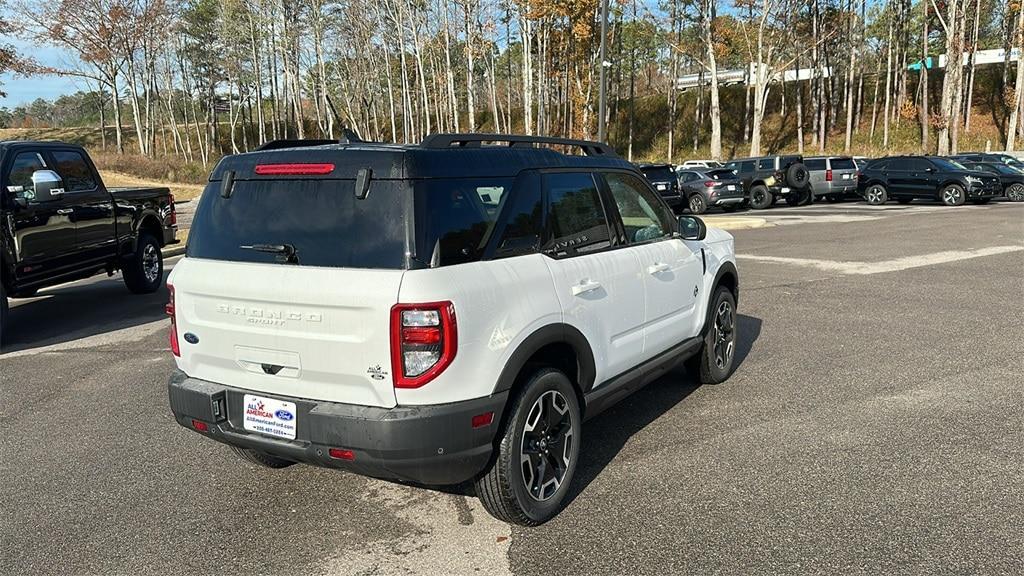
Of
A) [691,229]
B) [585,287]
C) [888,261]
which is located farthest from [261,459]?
[888,261]

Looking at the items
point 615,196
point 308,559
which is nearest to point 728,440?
point 615,196

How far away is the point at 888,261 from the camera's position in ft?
38.0

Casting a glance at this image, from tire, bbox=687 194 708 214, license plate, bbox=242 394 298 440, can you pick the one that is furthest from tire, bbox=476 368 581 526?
tire, bbox=687 194 708 214

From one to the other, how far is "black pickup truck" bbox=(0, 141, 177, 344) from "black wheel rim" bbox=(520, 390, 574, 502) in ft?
20.4

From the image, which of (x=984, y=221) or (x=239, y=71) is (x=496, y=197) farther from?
(x=239, y=71)

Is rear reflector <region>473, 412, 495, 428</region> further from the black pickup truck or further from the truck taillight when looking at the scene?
the black pickup truck

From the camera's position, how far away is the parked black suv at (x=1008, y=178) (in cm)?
2405

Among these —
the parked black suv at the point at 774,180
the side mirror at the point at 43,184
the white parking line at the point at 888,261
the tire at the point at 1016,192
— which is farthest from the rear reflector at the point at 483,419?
the tire at the point at 1016,192

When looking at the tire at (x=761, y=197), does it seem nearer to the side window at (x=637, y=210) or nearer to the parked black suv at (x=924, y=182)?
the parked black suv at (x=924, y=182)

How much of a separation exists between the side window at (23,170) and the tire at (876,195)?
24.3m

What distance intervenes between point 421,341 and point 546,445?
99 centimetres

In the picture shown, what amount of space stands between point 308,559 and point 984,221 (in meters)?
18.6

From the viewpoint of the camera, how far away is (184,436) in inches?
192

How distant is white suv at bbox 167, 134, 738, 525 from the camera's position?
119 inches
